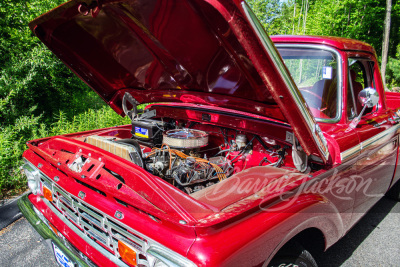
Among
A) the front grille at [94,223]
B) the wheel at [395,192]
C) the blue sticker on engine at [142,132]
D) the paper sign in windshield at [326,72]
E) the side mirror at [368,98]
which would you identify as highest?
the paper sign in windshield at [326,72]

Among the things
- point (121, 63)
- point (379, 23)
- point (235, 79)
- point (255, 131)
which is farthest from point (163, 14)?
point (379, 23)

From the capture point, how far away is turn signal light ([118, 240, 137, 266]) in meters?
1.44

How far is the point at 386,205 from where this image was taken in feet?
12.9

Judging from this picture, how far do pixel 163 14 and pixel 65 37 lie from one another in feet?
3.59

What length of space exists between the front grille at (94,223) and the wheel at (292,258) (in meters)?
0.81

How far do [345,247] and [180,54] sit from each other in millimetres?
2683

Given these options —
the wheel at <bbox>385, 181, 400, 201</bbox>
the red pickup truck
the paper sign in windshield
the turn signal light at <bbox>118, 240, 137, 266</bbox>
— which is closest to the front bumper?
the red pickup truck

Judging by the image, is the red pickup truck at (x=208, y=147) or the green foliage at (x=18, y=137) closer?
the red pickup truck at (x=208, y=147)

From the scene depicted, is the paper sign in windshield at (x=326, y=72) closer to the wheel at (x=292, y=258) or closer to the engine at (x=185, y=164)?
the engine at (x=185, y=164)

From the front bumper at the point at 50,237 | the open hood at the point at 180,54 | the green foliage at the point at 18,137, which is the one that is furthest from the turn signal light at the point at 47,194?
the green foliage at the point at 18,137

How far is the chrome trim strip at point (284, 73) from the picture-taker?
1370mm

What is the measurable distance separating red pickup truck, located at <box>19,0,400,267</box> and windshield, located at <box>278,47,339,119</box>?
0.01 m

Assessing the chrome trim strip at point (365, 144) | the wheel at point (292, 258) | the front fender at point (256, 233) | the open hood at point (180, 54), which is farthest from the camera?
the chrome trim strip at point (365, 144)

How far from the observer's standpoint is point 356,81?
9.36ft
